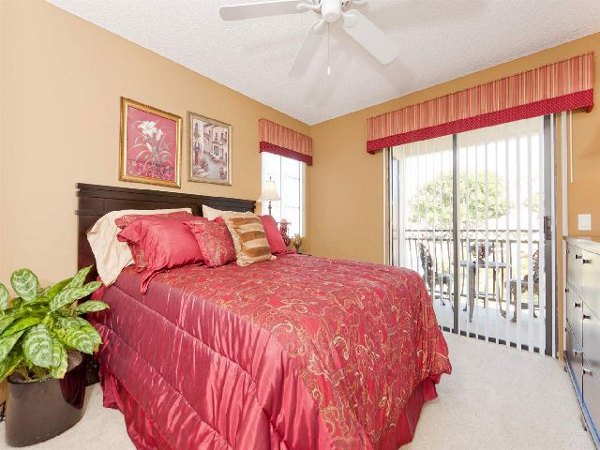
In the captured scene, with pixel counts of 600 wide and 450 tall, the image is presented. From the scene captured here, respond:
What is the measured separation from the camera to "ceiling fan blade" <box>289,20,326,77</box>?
5.56 feet

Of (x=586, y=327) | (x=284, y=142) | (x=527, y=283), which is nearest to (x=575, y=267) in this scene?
(x=586, y=327)

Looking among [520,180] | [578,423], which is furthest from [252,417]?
[520,180]

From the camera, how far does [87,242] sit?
6.86ft

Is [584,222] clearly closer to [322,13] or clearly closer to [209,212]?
[322,13]

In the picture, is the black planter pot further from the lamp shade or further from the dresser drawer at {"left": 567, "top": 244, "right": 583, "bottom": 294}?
the dresser drawer at {"left": 567, "top": 244, "right": 583, "bottom": 294}

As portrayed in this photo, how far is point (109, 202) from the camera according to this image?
87.5 inches

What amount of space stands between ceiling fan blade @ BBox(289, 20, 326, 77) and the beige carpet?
2.34 m

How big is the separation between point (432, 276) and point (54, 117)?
3.62 metres

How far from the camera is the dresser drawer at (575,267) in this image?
1693mm

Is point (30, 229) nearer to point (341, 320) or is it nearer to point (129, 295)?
point (129, 295)

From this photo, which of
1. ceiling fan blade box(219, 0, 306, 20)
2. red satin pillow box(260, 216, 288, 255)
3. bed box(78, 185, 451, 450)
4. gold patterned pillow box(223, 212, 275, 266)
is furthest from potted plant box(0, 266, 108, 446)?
ceiling fan blade box(219, 0, 306, 20)

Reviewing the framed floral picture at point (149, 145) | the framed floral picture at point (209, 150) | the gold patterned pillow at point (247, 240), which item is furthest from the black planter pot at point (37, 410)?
the framed floral picture at point (209, 150)

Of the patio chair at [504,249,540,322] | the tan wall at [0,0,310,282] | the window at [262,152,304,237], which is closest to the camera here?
the tan wall at [0,0,310,282]

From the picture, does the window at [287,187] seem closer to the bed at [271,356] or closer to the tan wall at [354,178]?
the tan wall at [354,178]
